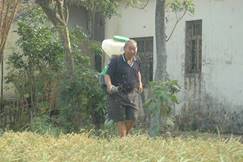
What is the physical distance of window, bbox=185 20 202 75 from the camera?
590 inches

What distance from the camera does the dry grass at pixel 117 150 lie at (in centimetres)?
389

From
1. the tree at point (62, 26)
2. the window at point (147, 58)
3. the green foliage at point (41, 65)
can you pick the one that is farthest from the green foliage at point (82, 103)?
the window at point (147, 58)

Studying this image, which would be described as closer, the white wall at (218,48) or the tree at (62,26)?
the tree at (62,26)

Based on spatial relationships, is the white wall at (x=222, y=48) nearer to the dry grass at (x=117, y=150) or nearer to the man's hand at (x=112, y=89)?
the man's hand at (x=112, y=89)

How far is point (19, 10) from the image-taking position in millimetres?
11953

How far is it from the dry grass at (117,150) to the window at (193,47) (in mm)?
10174

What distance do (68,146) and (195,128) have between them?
9643 millimetres

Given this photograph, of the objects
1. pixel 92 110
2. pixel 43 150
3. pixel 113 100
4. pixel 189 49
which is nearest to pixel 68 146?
pixel 43 150

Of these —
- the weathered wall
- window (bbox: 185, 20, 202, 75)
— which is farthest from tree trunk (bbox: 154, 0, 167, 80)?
window (bbox: 185, 20, 202, 75)

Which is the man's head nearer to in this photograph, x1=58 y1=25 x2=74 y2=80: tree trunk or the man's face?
the man's face

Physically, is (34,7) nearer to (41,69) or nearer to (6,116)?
(41,69)

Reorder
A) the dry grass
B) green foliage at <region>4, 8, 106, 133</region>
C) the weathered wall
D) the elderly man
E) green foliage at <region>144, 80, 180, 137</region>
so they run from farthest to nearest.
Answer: the weathered wall, green foliage at <region>4, 8, 106, 133</region>, green foliage at <region>144, 80, 180, 137</region>, the elderly man, the dry grass

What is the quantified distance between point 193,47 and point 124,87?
7.10 meters

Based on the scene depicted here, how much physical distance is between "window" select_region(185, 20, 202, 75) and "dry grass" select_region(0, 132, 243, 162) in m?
10.2
